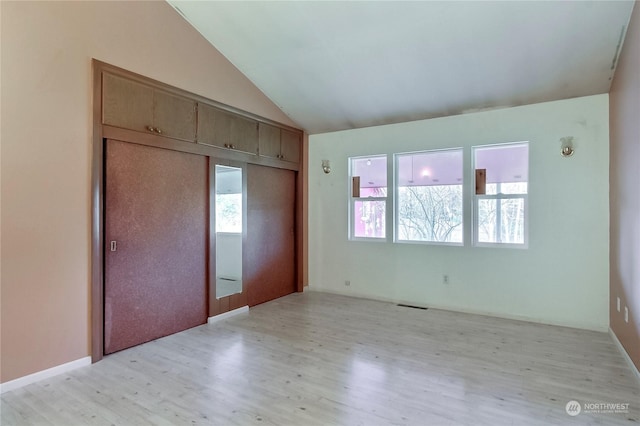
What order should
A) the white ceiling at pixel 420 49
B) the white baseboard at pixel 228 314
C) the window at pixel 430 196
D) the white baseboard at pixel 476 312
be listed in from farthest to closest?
1. the window at pixel 430 196
2. the white baseboard at pixel 228 314
3. the white baseboard at pixel 476 312
4. the white ceiling at pixel 420 49

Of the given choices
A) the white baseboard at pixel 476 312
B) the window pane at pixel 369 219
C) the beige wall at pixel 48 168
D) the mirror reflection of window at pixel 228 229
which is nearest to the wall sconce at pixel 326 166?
the window pane at pixel 369 219

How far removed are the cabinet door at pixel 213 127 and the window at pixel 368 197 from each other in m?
2.00

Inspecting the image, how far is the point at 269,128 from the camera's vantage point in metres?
4.91

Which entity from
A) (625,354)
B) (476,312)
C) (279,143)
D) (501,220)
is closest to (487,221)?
(501,220)

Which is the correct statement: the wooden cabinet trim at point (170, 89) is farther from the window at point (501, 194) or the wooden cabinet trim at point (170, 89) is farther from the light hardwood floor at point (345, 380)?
the window at point (501, 194)

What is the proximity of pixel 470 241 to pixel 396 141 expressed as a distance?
1.70m

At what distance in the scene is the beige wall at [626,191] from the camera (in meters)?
2.56

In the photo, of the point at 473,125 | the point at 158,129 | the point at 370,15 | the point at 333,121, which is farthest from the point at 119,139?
the point at 473,125

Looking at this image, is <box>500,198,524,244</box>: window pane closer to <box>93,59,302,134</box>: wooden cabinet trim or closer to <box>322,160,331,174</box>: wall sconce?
<box>322,160,331,174</box>: wall sconce

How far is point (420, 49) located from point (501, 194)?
6.55 feet

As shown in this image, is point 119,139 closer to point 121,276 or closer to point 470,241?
point 121,276

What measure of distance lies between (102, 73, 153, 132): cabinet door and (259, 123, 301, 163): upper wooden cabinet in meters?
1.64

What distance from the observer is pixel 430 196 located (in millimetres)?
4727

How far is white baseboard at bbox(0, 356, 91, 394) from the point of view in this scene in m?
2.51
